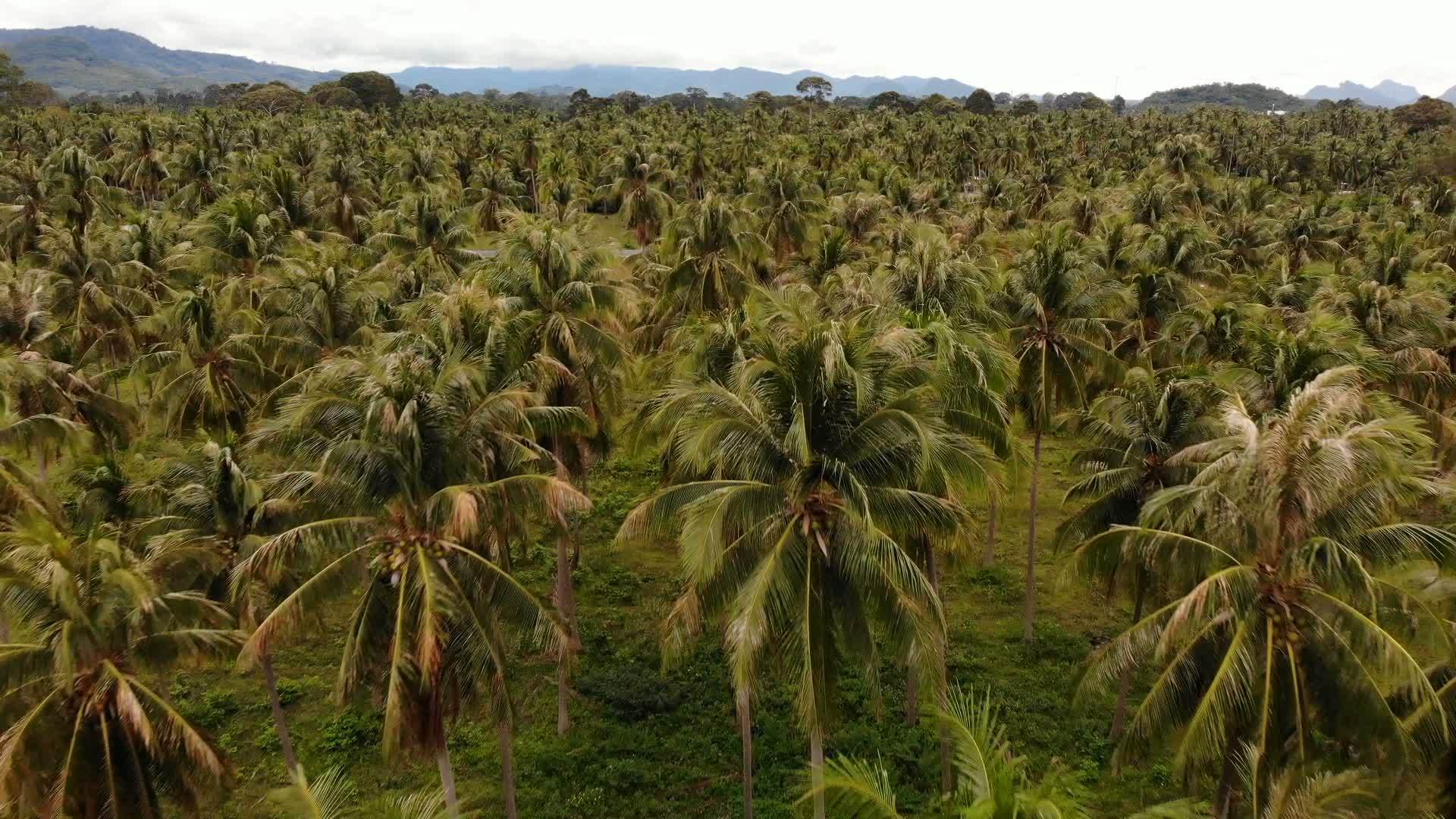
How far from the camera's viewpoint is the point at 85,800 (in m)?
10.8

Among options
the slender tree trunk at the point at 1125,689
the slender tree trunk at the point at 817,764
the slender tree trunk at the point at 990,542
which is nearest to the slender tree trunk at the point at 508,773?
the slender tree trunk at the point at 817,764

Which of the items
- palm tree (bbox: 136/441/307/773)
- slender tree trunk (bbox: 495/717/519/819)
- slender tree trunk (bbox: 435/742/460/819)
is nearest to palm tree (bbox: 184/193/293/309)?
palm tree (bbox: 136/441/307/773)

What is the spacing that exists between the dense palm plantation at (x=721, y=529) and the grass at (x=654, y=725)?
0.10 metres

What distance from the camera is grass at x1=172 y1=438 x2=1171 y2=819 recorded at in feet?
56.0

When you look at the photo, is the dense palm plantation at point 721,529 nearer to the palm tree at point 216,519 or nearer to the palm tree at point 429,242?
the palm tree at point 216,519

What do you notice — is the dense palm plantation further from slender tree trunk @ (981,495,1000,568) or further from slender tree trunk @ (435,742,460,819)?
slender tree trunk @ (981,495,1000,568)

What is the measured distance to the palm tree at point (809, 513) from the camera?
1147 centimetres

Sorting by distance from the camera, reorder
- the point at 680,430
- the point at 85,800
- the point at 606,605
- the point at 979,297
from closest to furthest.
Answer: the point at 85,800
the point at 680,430
the point at 979,297
the point at 606,605

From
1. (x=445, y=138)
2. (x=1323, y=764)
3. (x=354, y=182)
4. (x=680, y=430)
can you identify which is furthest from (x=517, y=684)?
(x=445, y=138)

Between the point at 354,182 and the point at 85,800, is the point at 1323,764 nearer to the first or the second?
the point at 85,800

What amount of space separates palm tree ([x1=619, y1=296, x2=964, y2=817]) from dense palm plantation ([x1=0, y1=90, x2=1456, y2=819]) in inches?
2.9

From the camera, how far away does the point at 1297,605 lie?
10719 millimetres

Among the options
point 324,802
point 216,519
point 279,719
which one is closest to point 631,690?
point 279,719

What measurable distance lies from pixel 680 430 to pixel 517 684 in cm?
1015
